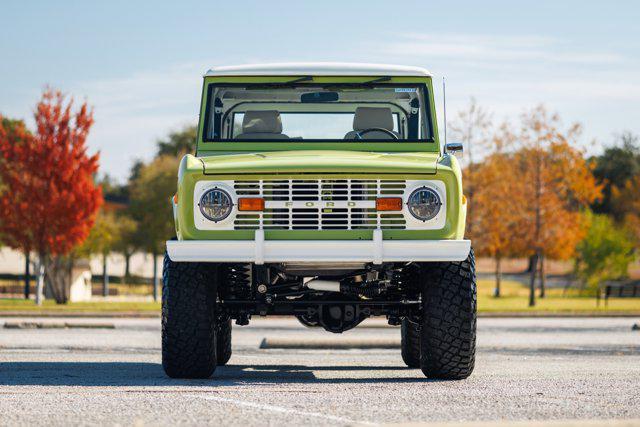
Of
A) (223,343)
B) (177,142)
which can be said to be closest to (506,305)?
(223,343)

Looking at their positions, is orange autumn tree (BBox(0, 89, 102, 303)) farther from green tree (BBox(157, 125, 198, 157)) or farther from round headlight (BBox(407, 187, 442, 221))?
green tree (BBox(157, 125, 198, 157))

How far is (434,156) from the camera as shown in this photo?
407 inches

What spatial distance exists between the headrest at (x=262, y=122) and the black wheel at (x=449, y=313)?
7.23ft

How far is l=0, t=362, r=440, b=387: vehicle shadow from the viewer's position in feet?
31.9

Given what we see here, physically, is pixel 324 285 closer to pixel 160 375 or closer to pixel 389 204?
pixel 389 204

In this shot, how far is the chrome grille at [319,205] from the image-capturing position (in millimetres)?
9336

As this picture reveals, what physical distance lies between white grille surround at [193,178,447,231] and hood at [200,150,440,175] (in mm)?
90

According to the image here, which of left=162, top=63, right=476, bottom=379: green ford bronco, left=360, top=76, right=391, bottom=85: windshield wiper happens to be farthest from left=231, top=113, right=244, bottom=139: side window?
left=360, top=76, right=391, bottom=85: windshield wiper

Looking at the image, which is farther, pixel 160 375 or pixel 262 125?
pixel 262 125

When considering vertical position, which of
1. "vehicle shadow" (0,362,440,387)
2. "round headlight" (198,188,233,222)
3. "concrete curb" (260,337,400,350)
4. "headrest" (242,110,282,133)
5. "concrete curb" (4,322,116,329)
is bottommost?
"concrete curb" (4,322,116,329)

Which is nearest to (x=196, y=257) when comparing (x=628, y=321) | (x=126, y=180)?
(x=628, y=321)

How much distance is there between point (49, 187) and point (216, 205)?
26.6m

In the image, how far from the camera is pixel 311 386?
9328 millimetres

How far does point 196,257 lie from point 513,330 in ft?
46.7
